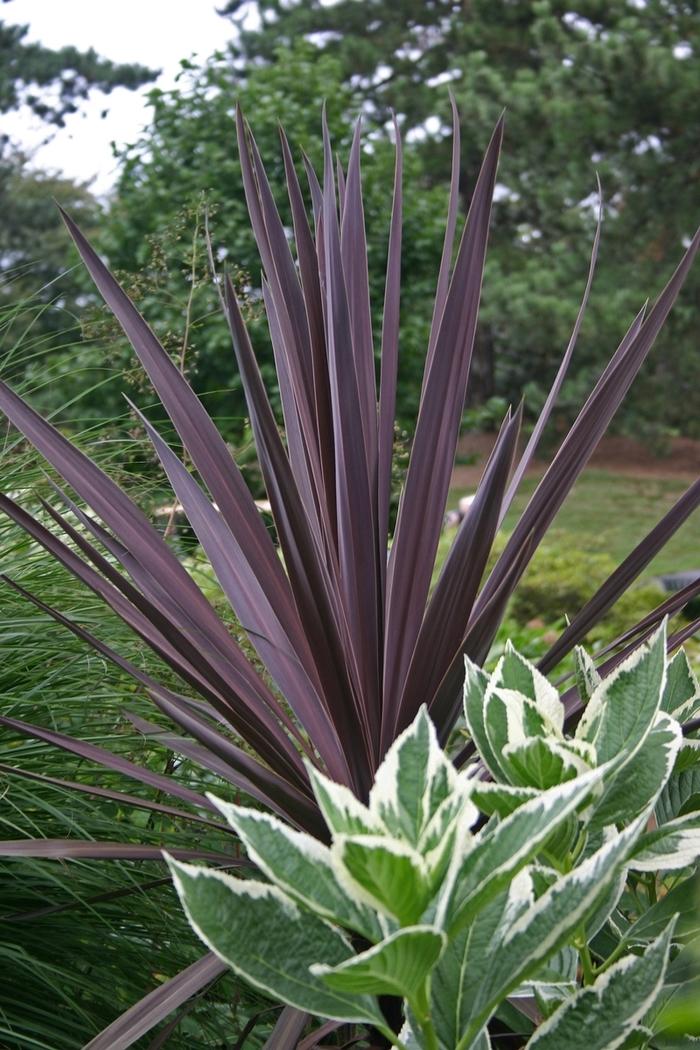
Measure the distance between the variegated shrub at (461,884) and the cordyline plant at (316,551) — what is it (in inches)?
11.0

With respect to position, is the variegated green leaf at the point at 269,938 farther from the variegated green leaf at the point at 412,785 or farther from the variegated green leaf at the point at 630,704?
the variegated green leaf at the point at 630,704

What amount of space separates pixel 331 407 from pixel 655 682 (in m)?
0.68

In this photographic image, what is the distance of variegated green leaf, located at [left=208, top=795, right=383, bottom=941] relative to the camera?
0.61 metres

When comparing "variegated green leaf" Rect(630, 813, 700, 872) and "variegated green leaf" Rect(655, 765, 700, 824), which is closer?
"variegated green leaf" Rect(630, 813, 700, 872)

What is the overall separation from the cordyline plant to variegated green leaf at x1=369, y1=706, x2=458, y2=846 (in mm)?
397

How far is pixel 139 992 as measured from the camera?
1.35 metres

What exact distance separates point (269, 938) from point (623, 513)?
61.9 ft

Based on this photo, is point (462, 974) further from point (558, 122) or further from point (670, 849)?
point (558, 122)

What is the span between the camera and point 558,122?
16.1 m

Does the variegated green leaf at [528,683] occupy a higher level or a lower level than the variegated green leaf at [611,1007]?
higher

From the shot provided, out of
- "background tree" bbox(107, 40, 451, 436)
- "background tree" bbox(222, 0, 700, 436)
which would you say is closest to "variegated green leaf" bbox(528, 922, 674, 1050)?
"background tree" bbox(107, 40, 451, 436)

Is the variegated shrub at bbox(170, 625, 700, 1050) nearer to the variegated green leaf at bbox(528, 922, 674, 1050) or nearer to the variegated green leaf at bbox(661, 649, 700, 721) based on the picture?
the variegated green leaf at bbox(528, 922, 674, 1050)

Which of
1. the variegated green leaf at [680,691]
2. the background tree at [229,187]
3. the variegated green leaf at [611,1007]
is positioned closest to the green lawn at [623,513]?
the background tree at [229,187]

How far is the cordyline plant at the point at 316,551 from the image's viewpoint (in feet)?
3.63
